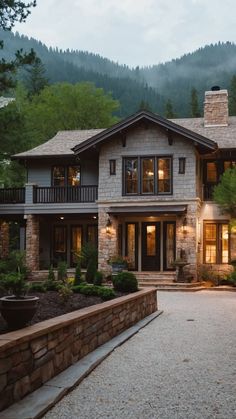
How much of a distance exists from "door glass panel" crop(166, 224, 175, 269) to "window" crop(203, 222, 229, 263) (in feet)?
4.53

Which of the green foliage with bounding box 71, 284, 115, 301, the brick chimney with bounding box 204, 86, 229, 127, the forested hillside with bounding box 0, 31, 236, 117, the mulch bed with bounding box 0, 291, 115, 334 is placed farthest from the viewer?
the forested hillside with bounding box 0, 31, 236, 117

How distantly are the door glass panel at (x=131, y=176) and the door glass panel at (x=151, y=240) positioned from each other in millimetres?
1991

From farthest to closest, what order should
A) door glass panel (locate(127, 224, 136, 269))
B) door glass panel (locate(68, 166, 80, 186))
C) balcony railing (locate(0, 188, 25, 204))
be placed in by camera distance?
1. balcony railing (locate(0, 188, 25, 204))
2. door glass panel (locate(68, 166, 80, 186))
3. door glass panel (locate(127, 224, 136, 269))

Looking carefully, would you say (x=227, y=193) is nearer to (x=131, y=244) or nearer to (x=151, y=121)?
(x=151, y=121)

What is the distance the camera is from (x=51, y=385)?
216 inches

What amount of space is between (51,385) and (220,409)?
1814 mm

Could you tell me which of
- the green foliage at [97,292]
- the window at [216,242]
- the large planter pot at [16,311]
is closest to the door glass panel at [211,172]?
the window at [216,242]

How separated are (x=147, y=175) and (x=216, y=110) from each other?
227 inches

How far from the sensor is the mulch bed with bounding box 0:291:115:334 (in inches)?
284

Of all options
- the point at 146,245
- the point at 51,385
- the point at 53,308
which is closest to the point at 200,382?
the point at 51,385

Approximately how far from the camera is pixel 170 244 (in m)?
22.1

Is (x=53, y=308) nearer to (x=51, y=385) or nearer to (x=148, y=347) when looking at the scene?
(x=148, y=347)

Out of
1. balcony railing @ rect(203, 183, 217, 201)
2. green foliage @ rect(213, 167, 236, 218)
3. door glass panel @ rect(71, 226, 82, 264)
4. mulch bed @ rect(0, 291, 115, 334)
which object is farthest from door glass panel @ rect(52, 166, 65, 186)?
mulch bed @ rect(0, 291, 115, 334)

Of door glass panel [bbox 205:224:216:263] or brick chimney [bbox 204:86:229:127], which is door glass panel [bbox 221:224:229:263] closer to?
door glass panel [bbox 205:224:216:263]
